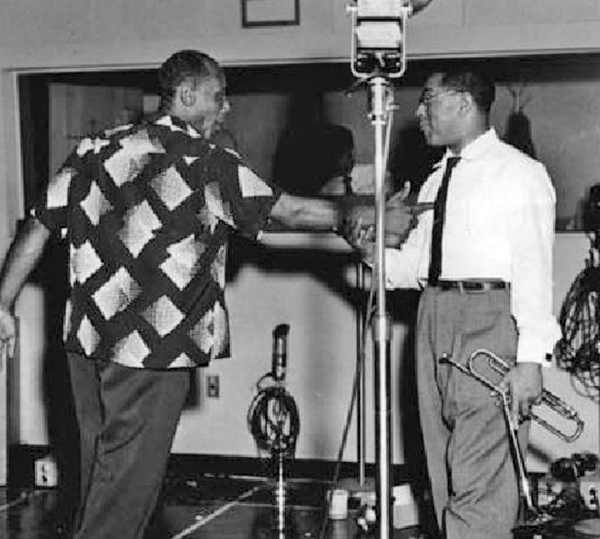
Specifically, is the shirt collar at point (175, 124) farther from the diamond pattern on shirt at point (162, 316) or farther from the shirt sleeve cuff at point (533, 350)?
the shirt sleeve cuff at point (533, 350)

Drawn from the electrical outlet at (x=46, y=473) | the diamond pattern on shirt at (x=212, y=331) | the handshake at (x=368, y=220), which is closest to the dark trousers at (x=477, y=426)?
the handshake at (x=368, y=220)

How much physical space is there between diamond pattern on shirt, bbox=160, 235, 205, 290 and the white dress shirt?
37.7 inches

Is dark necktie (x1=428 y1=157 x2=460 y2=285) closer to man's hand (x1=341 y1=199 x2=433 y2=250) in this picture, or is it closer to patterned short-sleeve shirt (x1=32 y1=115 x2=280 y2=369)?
man's hand (x1=341 y1=199 x2=433 y2=250)

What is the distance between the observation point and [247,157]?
782 centimetres

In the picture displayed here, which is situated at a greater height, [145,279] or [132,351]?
Answer: [145,279]

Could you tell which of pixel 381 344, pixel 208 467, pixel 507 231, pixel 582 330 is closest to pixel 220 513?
pixel 208 467

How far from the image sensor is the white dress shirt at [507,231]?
13.4ft

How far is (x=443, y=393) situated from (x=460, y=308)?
29 cm

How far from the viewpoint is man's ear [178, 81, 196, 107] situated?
3.91 meters

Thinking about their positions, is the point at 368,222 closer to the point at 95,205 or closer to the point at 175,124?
the point at 175,124

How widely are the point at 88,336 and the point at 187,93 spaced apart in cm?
79

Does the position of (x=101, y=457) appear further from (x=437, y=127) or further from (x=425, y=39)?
(x=425, y=39)

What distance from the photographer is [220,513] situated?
18.5 ft

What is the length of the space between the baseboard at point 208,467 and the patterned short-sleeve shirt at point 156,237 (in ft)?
7.99
